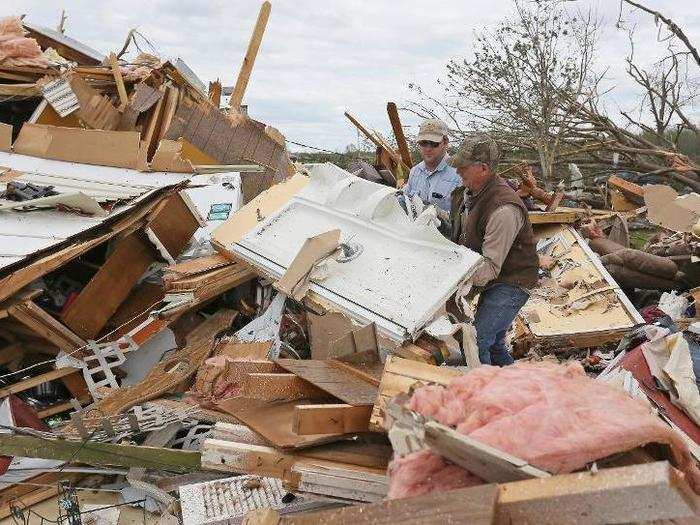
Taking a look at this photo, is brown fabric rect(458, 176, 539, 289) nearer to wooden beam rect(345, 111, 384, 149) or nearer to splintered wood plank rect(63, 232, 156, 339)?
splintered wood plank rect(63, 232, 156, 339)

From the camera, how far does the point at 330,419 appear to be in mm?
2289

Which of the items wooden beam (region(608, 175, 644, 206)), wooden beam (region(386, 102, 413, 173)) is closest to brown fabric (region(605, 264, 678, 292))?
wooden beam (region(386, 102, 413, 173))

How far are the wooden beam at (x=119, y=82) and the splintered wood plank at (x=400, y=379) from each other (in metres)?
5.17

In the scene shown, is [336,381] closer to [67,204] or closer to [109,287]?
[109,287]

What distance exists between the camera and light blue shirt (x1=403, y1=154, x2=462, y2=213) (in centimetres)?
441

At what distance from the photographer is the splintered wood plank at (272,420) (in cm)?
233

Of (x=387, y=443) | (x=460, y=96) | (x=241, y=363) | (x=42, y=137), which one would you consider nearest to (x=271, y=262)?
(x=241, y=363)

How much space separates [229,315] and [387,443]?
2.34 meters

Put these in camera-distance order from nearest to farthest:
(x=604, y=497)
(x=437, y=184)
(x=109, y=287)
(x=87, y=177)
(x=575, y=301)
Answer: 1. (x=604, y=497)
2. (x=109, y=287)
3. (x=437, y=184)
4. (x=575, y=301)
5. (x=87, y=177)

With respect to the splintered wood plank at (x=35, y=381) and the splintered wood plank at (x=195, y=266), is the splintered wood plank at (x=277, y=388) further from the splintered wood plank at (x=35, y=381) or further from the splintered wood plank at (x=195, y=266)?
the splintered wood plank at (x=35, y=381)

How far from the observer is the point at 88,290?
4.19 metres

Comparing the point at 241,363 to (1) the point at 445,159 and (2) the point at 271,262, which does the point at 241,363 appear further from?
(1) the point at 445,159

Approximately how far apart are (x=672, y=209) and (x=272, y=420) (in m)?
4.77

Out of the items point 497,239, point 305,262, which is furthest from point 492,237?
point 305,262
